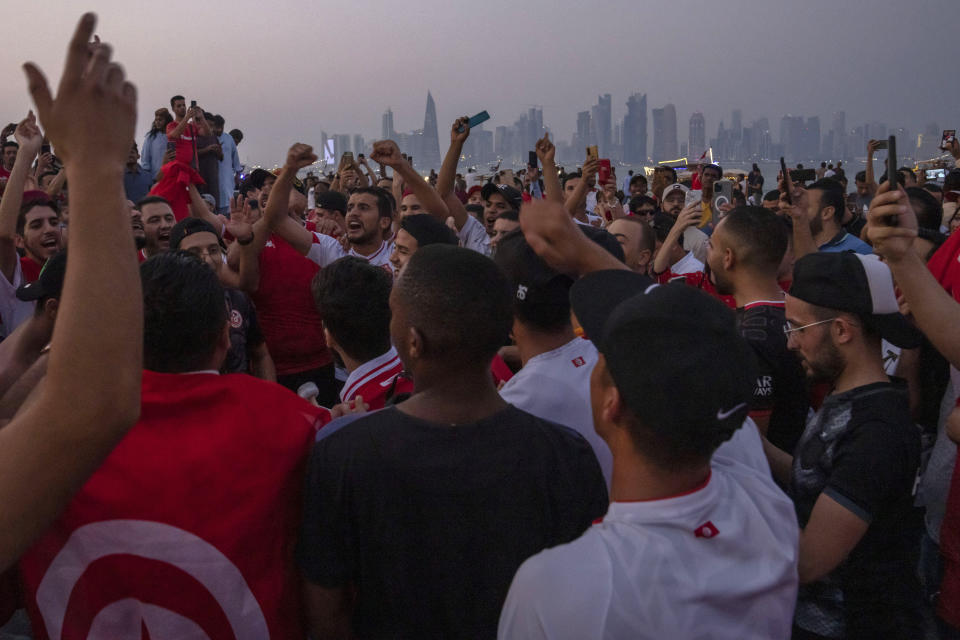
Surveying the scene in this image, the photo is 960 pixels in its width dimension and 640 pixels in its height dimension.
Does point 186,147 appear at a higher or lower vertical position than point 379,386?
higher

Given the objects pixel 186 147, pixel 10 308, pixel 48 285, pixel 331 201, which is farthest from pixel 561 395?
pixel 186 147

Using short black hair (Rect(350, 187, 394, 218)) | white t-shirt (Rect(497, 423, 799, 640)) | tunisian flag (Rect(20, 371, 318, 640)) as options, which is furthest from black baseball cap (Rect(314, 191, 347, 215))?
white t-shirt (Rect(497, 423, 799, 640))

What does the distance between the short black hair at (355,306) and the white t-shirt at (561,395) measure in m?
0.69

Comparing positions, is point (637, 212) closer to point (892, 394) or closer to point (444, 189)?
point (444, 189)

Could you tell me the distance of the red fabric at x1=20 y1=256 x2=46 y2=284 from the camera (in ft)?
17.2

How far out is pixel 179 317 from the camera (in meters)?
1.92

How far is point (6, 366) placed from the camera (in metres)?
2.42

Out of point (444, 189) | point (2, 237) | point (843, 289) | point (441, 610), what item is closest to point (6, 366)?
point (441, 610)

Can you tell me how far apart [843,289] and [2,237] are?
179 inches

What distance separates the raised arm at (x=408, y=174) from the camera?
5.20m

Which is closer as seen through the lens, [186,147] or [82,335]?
[82,335]

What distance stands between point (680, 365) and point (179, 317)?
1265mm

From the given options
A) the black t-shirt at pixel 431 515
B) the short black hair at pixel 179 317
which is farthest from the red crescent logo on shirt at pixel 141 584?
the short black hair at pixel 179 317

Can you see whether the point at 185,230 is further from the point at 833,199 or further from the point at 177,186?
the point at 833,199
